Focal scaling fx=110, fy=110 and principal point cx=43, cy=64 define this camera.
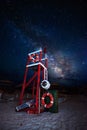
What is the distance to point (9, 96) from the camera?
22578 millimetres

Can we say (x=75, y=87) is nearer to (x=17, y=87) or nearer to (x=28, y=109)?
(x=17, y=87)

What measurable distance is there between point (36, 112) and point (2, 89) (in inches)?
618

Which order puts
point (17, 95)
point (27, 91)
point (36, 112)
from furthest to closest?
point (27, 91), point (17, 95), point (36, 112)

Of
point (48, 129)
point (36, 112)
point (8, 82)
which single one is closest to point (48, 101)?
point (36, 112)

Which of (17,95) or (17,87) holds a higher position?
(17,87)

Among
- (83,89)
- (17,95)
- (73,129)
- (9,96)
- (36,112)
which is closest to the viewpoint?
(73,129)

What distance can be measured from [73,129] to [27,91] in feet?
73.2

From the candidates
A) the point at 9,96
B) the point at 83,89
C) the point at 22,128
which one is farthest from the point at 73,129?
the point at 83,89

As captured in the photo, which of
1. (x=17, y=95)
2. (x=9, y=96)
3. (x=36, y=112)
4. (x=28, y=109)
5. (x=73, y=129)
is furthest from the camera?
(x=17, y=95)

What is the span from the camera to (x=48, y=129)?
5.14 metres

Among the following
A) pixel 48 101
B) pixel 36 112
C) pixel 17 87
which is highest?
pixel 17 87

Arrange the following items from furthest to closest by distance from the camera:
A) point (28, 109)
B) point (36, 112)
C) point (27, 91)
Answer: point (27, 91)
point (28, 109)
point (36, 112)

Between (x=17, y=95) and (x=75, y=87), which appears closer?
(x=17, y=95)

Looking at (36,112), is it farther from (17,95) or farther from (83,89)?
(83,89)
